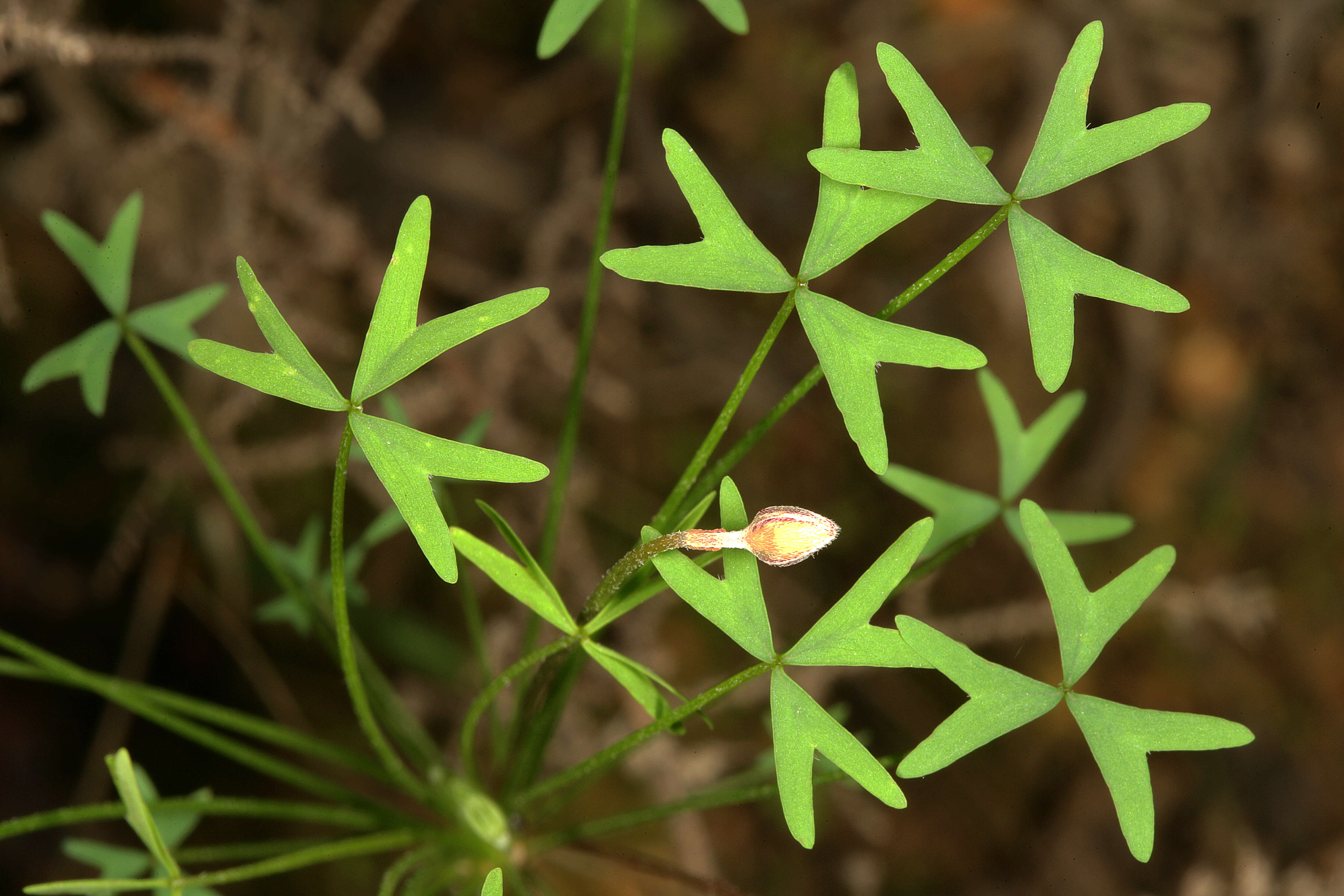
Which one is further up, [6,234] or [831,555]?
[6,234]

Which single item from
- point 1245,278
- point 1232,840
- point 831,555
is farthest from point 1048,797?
point 1245,278

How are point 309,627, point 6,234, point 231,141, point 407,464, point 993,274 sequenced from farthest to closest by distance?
point 993,274 < point 6,234 < point 231,141 < point 309,627 < point 407,464

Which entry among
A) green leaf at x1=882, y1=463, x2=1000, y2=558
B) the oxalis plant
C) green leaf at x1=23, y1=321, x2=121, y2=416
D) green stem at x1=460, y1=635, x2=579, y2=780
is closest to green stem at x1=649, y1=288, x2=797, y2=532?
the oxalis plant

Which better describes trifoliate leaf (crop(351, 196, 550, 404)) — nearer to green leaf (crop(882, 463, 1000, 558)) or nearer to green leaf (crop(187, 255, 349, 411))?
green leaf (crop(187, 255, 349, 411))

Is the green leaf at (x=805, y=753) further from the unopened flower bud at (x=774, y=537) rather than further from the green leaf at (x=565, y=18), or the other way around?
the green leaf at (x=565, y=18)

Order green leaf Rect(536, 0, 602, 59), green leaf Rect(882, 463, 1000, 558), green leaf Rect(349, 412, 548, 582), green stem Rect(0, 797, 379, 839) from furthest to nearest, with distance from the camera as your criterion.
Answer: green leaf Rect(882, 463, 1000, 558) < green leaf Rect(536, 0, 602, 59) < green stem Rect(0, 797, 379, 839) < green leaf Rect(349, 412, 548, 582)

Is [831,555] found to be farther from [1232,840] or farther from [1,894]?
[1,894]

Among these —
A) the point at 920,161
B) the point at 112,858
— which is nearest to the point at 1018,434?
the point at 920,161
